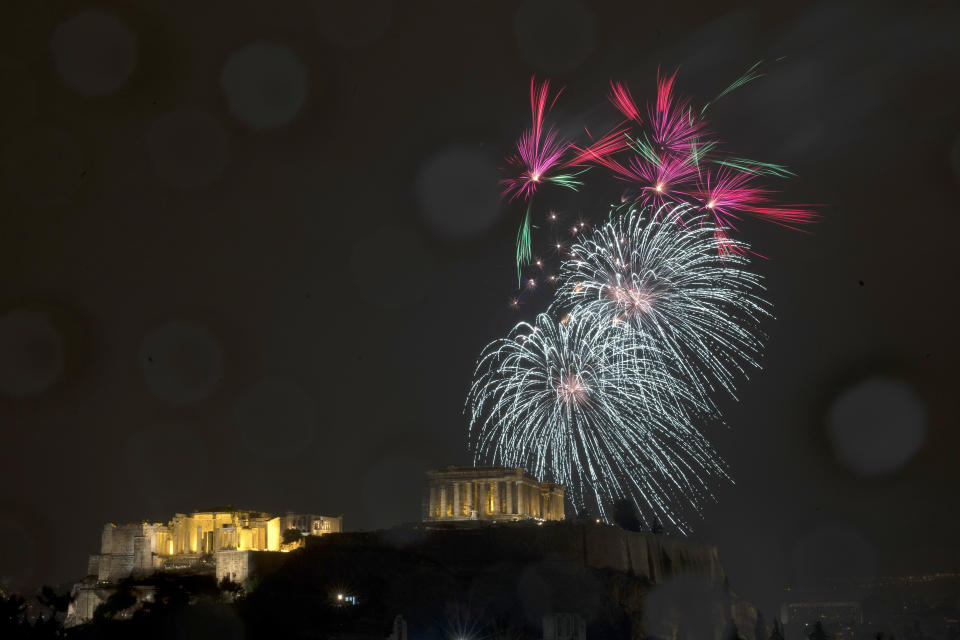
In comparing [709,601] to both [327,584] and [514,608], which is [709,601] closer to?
[514,608]

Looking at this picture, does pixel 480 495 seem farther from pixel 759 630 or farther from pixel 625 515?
pixel 759 630

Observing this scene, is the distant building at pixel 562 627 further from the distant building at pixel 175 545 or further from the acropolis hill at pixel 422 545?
the distant building at pixel 175 545

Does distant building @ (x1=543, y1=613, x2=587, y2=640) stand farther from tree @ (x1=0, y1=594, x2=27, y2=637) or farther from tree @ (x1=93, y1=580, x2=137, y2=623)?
tree @ (x1=93, y1=580, x2=137, y2=623)

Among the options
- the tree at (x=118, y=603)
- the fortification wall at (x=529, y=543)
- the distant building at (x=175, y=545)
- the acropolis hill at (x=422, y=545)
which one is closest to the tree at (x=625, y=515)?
the acropolis hill at (x=422, y=545)

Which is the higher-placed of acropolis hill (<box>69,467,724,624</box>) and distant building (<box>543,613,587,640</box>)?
acropolis hill (<box>69,467,724,624</box>)

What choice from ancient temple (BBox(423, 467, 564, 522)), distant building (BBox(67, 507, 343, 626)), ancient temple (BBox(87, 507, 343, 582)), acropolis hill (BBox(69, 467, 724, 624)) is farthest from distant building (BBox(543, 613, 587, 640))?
ancient temple (BBox(87, 507, 343, 582))

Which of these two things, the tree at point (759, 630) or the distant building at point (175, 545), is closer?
the distant building at point (175, 545)
